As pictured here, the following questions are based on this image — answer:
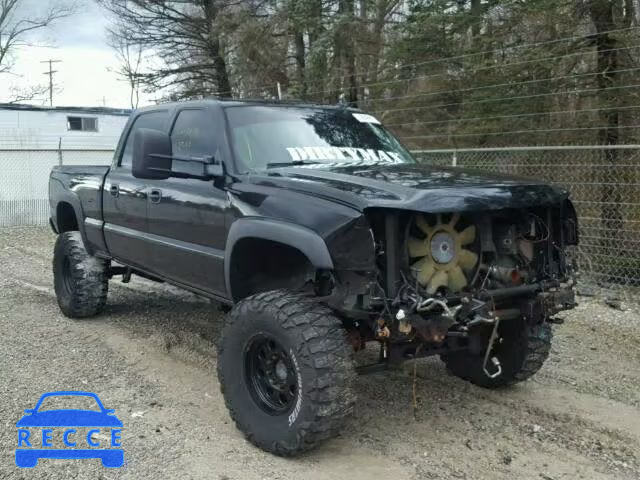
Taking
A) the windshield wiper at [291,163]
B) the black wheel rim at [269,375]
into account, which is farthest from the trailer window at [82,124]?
the black wheel rim at [269,375]

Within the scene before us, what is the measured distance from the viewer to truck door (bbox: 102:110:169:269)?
18.5 ft

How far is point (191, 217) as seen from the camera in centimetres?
486

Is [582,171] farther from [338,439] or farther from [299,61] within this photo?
[299,61]

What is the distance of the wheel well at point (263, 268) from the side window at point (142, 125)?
1795 millimetres

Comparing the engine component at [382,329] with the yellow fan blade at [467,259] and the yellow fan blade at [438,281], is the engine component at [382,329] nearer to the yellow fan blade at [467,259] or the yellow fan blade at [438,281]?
the yellow fan blade at [438,281]

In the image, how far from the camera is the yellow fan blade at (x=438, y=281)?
12.0ft

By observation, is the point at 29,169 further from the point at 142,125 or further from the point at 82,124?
the point at 142,125

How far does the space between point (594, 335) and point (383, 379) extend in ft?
8.49

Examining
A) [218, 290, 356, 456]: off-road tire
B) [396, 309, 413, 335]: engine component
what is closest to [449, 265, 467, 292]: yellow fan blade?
[396, 309, 413, 335]: engine component

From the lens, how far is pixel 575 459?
387cm

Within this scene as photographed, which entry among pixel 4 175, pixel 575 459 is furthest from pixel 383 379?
pixel 4 175

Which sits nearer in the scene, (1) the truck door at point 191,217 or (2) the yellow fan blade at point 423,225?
(2) the yellow fan blade at point 423,225

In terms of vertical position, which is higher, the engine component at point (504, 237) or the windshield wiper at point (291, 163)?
the windshield wiper at point (291, 163)

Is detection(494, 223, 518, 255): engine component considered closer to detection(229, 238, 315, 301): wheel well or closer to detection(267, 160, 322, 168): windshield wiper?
detection(229, 238, 315, 301): wheel well
